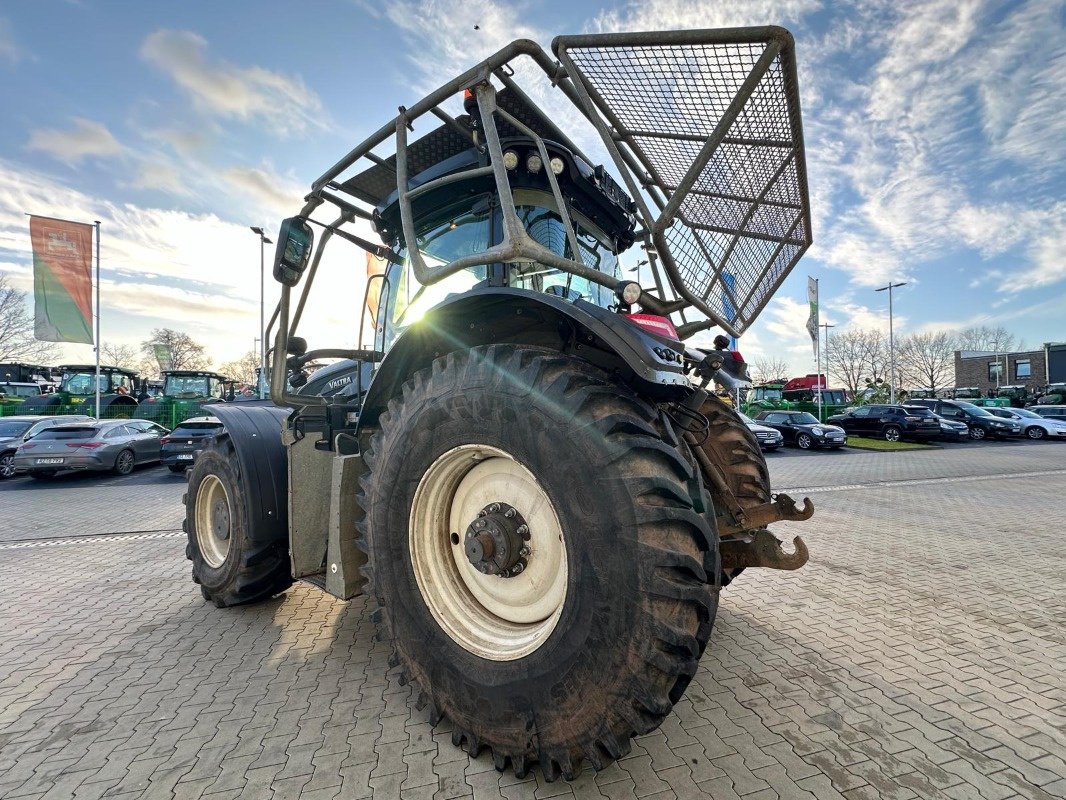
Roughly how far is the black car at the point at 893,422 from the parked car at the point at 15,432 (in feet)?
91.5

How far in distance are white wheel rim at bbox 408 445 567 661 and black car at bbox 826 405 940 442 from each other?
2483cm

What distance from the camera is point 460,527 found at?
91.2 inches

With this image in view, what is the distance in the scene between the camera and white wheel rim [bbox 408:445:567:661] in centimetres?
204

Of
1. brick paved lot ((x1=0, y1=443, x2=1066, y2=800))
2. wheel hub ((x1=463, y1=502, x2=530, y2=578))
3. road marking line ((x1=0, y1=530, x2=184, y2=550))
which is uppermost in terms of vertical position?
wheel hub ((x1=463, y1=502, x2=530, y2=578))

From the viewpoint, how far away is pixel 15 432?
1453 centimetres

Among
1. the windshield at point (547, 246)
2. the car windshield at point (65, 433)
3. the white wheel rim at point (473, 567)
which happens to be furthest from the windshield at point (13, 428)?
the windshield at point (547, 246)

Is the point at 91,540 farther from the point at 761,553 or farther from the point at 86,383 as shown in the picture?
the point at 86,383

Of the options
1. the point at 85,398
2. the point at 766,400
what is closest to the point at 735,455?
the point at 85,398

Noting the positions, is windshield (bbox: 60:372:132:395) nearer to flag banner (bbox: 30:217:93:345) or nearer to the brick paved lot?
flag banner (bbox: 30:217:93:345)

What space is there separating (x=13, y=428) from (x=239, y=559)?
16.9 meters

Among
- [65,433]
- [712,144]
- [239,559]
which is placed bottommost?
[239,559]

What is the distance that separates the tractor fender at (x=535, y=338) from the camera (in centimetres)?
187

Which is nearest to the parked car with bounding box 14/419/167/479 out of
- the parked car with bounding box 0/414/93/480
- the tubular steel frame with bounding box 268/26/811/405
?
the parked car with bounding box 0/414/93/480

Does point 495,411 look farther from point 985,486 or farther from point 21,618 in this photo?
point 985,486
